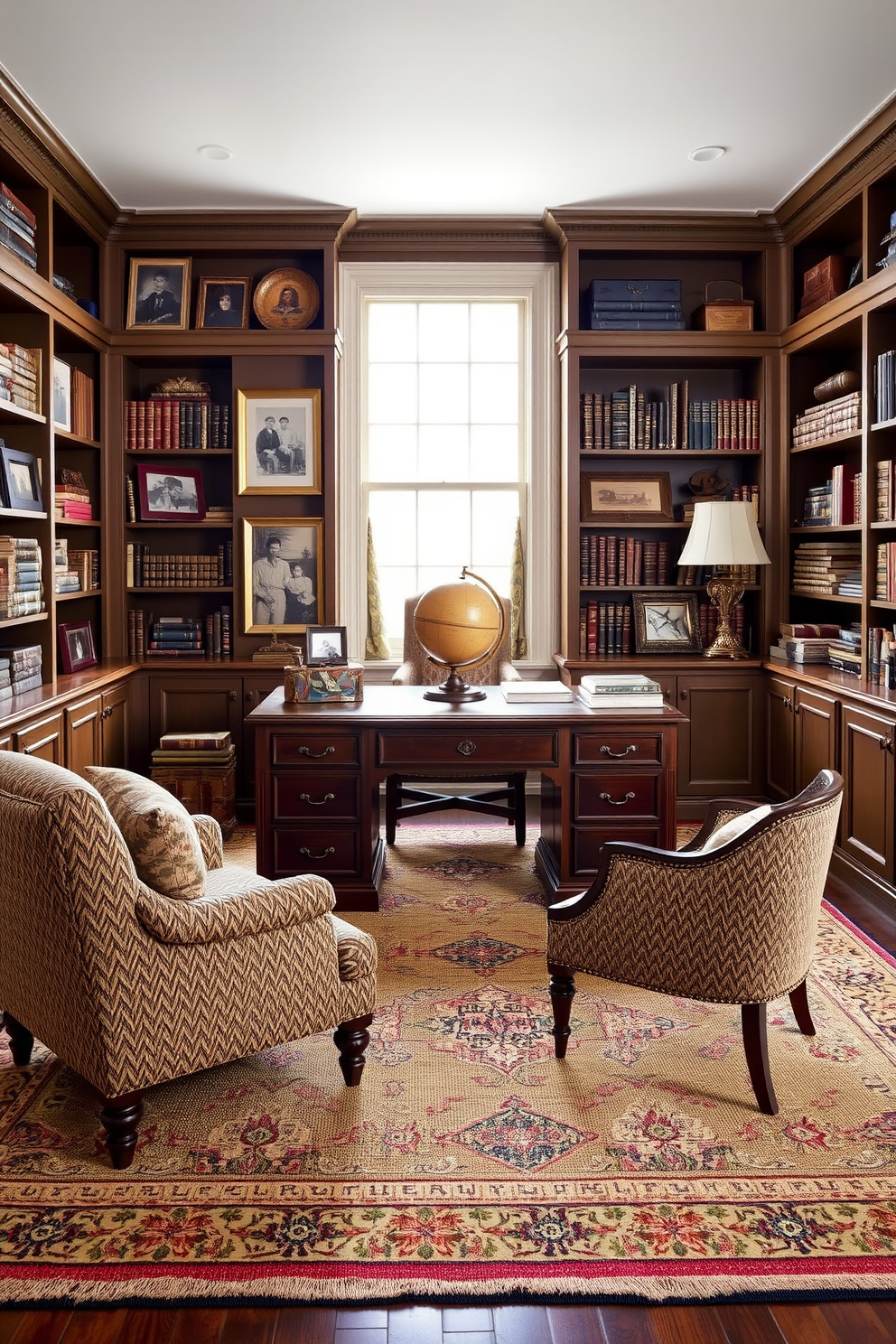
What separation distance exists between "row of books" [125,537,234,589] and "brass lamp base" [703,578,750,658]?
8.34ft

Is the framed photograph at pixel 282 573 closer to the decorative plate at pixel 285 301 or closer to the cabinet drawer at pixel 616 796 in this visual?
the decorative plate at pixel 285 301

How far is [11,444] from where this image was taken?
14.7 ft

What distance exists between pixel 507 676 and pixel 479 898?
1250mm

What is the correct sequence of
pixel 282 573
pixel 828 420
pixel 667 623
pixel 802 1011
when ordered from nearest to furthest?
pixel 802 1011
pixel 828 420
pixel 282 573
pixel 667 623

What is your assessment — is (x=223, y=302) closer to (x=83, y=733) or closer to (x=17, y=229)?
(x=17, y=229)

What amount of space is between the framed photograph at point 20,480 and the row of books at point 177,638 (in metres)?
1.27

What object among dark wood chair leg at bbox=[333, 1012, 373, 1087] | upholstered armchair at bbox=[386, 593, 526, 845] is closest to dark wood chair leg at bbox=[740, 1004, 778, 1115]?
dark wood chair leg at bbox=[333, 1012, 373, 1087]

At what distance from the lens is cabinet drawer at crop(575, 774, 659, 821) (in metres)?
3.93

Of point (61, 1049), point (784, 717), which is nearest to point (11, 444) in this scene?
point (61, 1049)

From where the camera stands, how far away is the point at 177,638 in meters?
5.65

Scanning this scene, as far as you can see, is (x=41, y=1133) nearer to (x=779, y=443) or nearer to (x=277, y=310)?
(x=277, y=310)

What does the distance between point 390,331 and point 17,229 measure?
227 centimetres

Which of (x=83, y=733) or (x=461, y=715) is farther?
(x=83, y=733)

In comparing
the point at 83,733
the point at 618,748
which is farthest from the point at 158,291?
the point at 618,748
